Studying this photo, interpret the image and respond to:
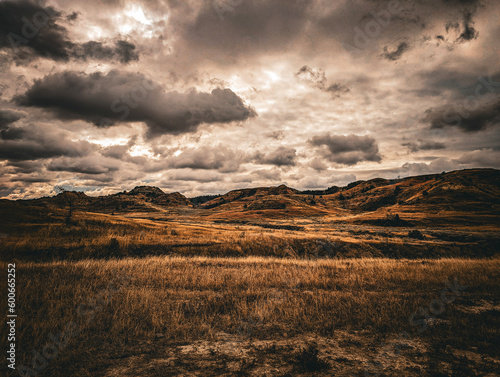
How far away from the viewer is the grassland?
4574 millimetres

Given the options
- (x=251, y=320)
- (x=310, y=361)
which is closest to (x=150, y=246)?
(x=251, y=320)

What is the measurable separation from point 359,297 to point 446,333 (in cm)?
277

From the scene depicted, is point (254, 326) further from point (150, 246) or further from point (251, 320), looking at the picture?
point (150, 246)

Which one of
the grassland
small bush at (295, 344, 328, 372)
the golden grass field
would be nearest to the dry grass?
the golden grass field

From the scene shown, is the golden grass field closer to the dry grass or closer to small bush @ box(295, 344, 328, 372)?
small bush @ box(295, 344, 328, 372)

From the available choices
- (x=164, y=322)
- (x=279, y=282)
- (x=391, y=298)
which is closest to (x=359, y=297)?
(x=391, y=298)

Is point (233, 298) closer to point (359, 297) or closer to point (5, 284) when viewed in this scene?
point (359, 297)

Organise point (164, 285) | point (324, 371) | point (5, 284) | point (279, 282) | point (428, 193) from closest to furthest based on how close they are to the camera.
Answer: point (324, 371), point (5, 284), point (164, 285), point (279, 282), point (428, 193)

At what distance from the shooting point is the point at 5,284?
806 centimetres

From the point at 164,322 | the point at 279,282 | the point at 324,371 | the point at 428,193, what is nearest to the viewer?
the point at 324,371

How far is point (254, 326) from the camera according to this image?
20.8ft

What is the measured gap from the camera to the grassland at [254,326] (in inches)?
180

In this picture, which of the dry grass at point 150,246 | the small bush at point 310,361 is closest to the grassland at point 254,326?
the small bush at point 310,361

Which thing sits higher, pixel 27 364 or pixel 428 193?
pixel 428 193
